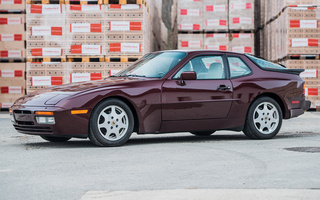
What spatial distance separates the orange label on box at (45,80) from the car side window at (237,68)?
7651mm

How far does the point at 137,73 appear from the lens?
8.70 m

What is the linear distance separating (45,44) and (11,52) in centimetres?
158

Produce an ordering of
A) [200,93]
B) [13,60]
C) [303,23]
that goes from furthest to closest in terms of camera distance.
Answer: [13,60] < [303,23] < [200,93]

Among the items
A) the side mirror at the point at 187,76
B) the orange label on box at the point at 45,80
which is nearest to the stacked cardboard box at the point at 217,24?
the orange label on box at the point at 45,80

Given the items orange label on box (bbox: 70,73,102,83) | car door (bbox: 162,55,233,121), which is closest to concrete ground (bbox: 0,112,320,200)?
car door (bbox: 162,55,233,121)

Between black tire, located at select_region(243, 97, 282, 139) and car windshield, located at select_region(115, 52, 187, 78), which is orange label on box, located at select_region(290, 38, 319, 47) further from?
car windshield, located at select_region(115, 52, 187, 78)

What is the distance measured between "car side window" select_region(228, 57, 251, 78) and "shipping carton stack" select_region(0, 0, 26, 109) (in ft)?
30.2

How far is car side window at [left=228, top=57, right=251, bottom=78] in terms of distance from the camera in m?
8.97

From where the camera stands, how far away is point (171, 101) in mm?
8234

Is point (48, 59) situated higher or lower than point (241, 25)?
lower

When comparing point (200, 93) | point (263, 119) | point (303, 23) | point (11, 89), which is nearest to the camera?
point (200, 93)

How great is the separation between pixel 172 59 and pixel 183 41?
894cm

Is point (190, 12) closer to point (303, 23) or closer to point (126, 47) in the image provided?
point (126, 47)

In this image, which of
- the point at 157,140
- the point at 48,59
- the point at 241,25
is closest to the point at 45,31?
the point at 48,59
